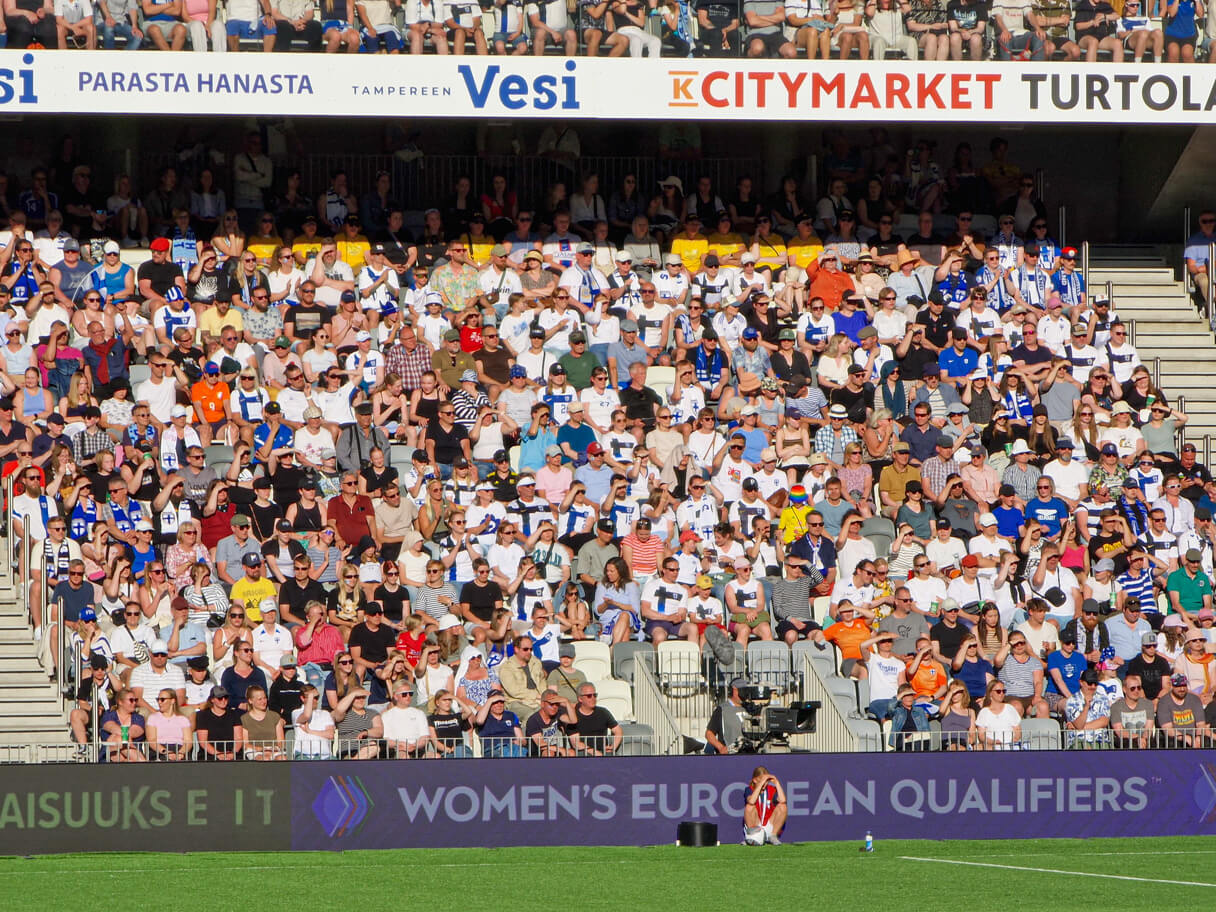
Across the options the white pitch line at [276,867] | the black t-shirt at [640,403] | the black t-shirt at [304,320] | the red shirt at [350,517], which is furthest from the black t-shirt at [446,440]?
the white pitch line at [276,867]

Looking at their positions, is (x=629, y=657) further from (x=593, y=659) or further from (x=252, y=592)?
(x=252, y=592)

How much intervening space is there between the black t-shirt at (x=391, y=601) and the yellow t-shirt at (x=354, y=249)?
5.61 metres

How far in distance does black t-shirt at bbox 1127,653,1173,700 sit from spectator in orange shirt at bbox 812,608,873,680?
2.54 metres

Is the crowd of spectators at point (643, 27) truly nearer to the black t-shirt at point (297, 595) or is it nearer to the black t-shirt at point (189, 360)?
the black t-shirt at point (189, 360)

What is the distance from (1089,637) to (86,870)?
9.58 metres

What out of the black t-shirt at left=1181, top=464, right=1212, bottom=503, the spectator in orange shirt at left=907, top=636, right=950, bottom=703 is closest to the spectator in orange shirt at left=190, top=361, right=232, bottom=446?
the spectator in orange shirt at left=907, top=636, right=950, bottom=703

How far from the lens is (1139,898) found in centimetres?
1419

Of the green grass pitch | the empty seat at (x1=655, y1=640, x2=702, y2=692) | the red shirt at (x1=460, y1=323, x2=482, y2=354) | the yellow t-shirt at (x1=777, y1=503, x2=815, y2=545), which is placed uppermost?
the red shirt at (x1=460, y1=323, x2=482, y2=354)

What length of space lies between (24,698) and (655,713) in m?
5.61

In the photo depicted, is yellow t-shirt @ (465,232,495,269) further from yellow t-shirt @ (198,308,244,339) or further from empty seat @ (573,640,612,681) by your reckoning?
empty seat @ (573,640,612,681)

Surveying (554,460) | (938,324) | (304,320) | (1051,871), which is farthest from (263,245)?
(1051,871)

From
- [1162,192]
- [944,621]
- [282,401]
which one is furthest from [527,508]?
[1162,192]

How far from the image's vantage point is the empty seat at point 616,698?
1884 centimetres

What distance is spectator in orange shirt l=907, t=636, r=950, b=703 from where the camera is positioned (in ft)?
62.6
